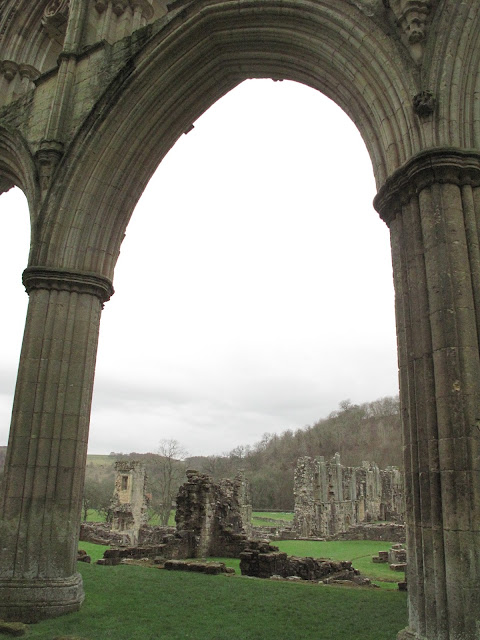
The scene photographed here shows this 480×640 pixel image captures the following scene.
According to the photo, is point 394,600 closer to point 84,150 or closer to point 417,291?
point 417,291

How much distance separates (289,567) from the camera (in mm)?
10492

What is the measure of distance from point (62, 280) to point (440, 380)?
523 centimetres

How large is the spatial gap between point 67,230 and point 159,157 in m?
1.91

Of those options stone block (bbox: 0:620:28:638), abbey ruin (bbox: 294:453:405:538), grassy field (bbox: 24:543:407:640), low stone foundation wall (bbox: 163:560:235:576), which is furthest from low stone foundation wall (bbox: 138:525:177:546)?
stone block (bbox: 0:620:28:638)

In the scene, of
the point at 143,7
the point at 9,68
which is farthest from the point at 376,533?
the point at 9,68

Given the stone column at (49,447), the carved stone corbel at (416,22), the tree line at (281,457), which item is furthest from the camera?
the tree line at (281,457)

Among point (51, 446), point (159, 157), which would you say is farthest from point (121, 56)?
point (51, 446)

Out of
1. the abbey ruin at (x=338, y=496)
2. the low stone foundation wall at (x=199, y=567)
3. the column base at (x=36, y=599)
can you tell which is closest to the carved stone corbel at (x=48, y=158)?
the column base at (x=36, y=599)

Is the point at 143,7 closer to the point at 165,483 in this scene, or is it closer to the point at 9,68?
the point at 9,68

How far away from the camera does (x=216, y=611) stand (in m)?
6.33

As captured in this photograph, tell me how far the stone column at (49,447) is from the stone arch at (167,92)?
54cm

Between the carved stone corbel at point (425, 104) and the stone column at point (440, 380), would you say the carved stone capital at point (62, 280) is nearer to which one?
the stone column at point (440, 380)

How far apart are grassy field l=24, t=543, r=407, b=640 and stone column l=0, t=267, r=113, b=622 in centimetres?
53

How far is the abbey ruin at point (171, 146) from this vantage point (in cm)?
396
